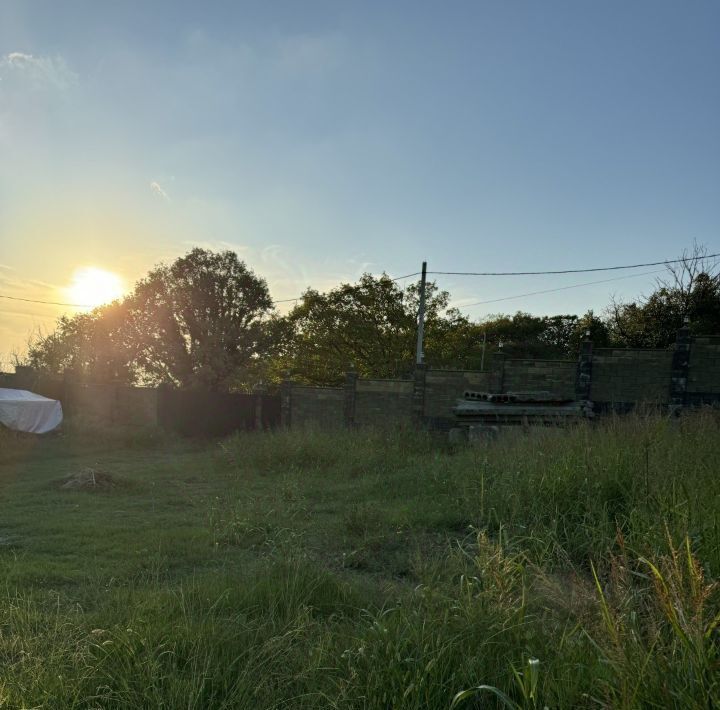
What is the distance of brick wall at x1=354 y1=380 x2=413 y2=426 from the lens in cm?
1584

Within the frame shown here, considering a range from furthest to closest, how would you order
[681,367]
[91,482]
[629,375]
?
[629,375] < [681,367] < [91,482]

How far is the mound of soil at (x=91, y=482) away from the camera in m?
7.70

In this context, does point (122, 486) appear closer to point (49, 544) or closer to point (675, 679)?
point (49, 544)

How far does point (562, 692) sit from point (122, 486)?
7.63m

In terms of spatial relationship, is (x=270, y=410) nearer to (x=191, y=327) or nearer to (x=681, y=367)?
(x=191, y=327)

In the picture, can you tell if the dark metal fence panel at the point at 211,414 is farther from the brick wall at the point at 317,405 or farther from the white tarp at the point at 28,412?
the white tarp at the point at 28,412

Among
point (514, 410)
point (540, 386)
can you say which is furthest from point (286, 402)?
point (514, 410)

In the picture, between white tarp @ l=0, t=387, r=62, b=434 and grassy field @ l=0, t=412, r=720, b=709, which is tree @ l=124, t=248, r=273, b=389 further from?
grassy field @ l=0, t=412, r=720, b=709

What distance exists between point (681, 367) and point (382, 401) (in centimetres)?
817

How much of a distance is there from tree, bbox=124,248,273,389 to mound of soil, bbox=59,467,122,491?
47.3 feet

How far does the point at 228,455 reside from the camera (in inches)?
426

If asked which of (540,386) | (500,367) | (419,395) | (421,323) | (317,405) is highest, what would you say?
(421,323)

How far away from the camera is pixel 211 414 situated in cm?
1714

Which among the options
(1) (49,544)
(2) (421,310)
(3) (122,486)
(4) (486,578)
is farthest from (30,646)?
(2) (421,310)
